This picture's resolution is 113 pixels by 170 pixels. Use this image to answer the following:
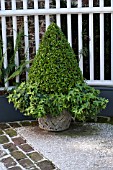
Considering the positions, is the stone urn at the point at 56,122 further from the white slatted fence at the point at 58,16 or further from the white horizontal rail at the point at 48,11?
the white horizontal rail at the point at 48,11

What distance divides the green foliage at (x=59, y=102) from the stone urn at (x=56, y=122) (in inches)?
3.6

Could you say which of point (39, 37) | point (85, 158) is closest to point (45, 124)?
point (85, 158)

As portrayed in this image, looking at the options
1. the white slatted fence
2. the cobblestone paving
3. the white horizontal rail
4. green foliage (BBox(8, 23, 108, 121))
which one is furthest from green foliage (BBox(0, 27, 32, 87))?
the cobblestone paving

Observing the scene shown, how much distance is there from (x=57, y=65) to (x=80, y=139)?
33.1 inches

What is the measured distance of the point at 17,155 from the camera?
4.29 m

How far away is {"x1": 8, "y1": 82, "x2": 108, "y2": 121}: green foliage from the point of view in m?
4.65

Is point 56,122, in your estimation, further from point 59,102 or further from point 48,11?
point 48,11

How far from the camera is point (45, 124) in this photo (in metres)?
4.89

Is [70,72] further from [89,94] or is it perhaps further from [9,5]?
[9,5]

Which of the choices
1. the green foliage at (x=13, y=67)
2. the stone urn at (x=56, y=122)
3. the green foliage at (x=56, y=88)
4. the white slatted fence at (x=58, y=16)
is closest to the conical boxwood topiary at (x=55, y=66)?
the green foliage at (x=56, y=88)

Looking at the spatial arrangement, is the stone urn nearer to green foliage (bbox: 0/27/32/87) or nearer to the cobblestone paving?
the cobblestone paving

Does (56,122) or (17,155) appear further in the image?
(56,122)

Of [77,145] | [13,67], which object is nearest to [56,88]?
[77,145]

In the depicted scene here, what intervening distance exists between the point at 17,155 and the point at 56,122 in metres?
0.71
